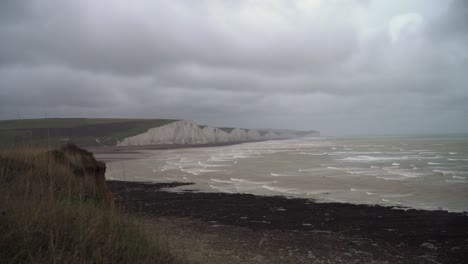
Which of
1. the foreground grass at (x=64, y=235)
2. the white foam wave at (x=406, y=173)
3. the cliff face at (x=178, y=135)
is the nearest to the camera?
the foreground grass at (x=64, y=235)

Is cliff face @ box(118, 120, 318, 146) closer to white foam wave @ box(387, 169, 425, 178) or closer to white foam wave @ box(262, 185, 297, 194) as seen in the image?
white foam wave @ box(262, 185, 297, 194)

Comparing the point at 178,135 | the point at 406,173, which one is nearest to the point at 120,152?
the point at 178,135

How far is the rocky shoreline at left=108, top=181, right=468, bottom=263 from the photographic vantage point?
32.9 feet

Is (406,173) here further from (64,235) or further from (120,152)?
(120,152)

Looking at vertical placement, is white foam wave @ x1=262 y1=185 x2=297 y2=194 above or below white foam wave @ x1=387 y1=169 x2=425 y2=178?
below

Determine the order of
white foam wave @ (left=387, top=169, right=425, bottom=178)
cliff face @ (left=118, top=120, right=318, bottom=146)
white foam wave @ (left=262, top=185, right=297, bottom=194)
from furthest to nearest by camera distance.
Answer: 1. cliff face @ (left=118, top=120, right=318, bottom=146)
2. white foam wave @ (left=387, top=169, right=425, bottom=178)
3. white foam wave @ (left=262, top=185, right=297, bottom=194)

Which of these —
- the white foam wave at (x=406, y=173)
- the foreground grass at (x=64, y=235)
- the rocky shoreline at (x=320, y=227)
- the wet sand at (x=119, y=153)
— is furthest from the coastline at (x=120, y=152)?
the foreground grass at (x=64, y=235)

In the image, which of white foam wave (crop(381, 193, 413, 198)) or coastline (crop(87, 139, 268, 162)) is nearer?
white foam wave (crop(381, 193, 413, 198))

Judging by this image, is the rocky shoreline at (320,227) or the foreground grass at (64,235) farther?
the rocky shoreline at (320,227)

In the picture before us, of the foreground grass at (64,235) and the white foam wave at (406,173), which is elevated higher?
the foreground grass at (64,235)

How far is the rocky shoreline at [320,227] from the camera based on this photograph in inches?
395

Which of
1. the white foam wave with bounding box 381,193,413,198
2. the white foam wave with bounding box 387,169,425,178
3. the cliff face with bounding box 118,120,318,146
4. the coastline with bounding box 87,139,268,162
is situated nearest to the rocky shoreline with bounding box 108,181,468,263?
the white foam wave with bounding box 381,193,413,198

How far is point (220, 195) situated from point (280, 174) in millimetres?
12025

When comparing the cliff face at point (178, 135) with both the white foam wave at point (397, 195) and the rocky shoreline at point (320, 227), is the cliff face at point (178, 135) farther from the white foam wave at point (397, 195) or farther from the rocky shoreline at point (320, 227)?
the white foam wave at point (397, 195)
